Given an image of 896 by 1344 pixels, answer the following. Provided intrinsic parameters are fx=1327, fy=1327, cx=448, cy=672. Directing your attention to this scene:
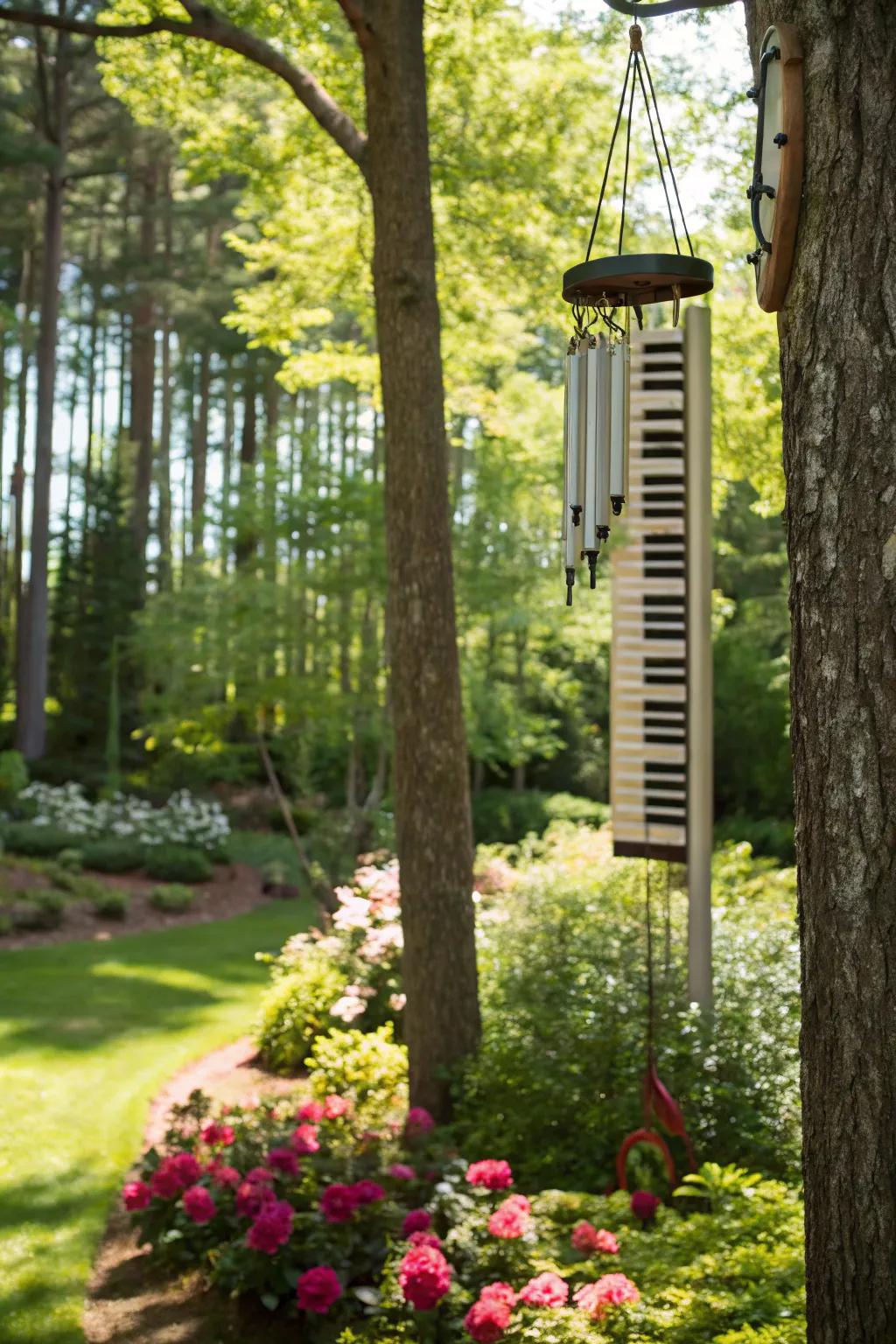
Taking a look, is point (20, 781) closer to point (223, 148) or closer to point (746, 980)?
point (223, 148)

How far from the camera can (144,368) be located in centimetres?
2475

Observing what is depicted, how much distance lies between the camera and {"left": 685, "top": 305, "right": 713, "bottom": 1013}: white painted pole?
5848 millimetres

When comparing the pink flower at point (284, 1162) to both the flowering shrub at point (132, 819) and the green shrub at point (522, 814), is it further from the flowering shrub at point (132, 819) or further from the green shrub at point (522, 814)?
the green shrub at point (522, 814)

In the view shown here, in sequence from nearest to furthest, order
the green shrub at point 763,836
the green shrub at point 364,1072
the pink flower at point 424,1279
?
the pink flower at point 424,1279 < the green shrub at point 364,1072 < the green shrub at point 763,836

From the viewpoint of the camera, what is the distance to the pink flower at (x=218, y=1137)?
507 cm

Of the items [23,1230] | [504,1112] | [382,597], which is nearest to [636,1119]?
[504,1112]

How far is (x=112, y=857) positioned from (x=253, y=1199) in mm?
10268

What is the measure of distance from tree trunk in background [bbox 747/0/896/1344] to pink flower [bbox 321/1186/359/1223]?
226 centimetres

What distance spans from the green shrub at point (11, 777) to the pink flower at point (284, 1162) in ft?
41.3

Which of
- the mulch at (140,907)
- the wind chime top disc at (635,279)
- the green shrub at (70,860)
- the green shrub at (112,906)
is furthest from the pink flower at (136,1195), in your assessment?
the green shrub at (70,860)

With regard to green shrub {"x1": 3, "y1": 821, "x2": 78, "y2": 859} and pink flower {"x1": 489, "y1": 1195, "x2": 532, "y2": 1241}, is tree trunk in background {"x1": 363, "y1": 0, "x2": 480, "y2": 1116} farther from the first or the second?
green shrub {"x1": 3, "y1": 821, "x2": 78, "y2": 859}

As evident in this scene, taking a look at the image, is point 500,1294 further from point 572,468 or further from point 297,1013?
point 297,1013

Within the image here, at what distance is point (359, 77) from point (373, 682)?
5649 mm

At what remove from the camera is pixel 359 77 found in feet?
29.5
